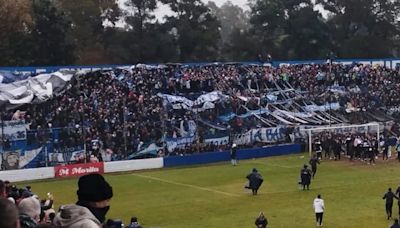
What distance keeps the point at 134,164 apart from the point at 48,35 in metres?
21.7

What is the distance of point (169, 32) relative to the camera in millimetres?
70500

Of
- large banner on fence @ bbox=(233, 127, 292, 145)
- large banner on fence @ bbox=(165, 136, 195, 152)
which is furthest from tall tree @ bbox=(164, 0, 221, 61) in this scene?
large banner on fence @ bbox=(165, 136, 195, 152)

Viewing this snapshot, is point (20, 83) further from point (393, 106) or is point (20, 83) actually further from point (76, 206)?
point (76, 206)

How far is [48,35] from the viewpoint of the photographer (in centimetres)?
5916

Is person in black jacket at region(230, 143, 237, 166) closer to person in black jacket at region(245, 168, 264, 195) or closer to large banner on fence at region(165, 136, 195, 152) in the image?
large banner on fence at region(165, 136, 195, 152)

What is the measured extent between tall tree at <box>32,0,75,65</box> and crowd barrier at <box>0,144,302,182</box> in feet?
67.7

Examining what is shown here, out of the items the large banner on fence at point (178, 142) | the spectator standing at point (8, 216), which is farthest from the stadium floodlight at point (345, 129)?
the spectator standing at point (8, 216)

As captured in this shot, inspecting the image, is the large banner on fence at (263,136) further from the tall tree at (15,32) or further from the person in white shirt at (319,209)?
the person in white shirt at (319,209)

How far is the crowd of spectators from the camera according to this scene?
4356 centimetres

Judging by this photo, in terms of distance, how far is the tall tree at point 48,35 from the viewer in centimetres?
Result: 5900

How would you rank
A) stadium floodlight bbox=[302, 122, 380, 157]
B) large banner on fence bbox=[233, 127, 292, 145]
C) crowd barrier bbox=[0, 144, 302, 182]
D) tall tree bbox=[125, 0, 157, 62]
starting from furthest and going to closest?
tall tree bbox=[125, 0, 157, 62], large banner on fence bbox=[233, 127, 292, 145], stadium floodlight bbox=[302, 122, 380, 157], crowd barrier bbox=[0, 144, 302, 182]

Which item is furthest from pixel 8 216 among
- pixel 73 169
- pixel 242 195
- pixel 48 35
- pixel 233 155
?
pixel 48 35

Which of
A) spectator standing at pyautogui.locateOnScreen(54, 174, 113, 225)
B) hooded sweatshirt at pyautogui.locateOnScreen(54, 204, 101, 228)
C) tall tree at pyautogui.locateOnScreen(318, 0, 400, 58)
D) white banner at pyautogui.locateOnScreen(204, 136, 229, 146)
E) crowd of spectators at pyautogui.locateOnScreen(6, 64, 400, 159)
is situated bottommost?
hooded sweatshirt at pyautogui.locateOnScreen(54, 204, 101, 228)

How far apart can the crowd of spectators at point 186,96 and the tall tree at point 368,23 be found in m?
15.6
